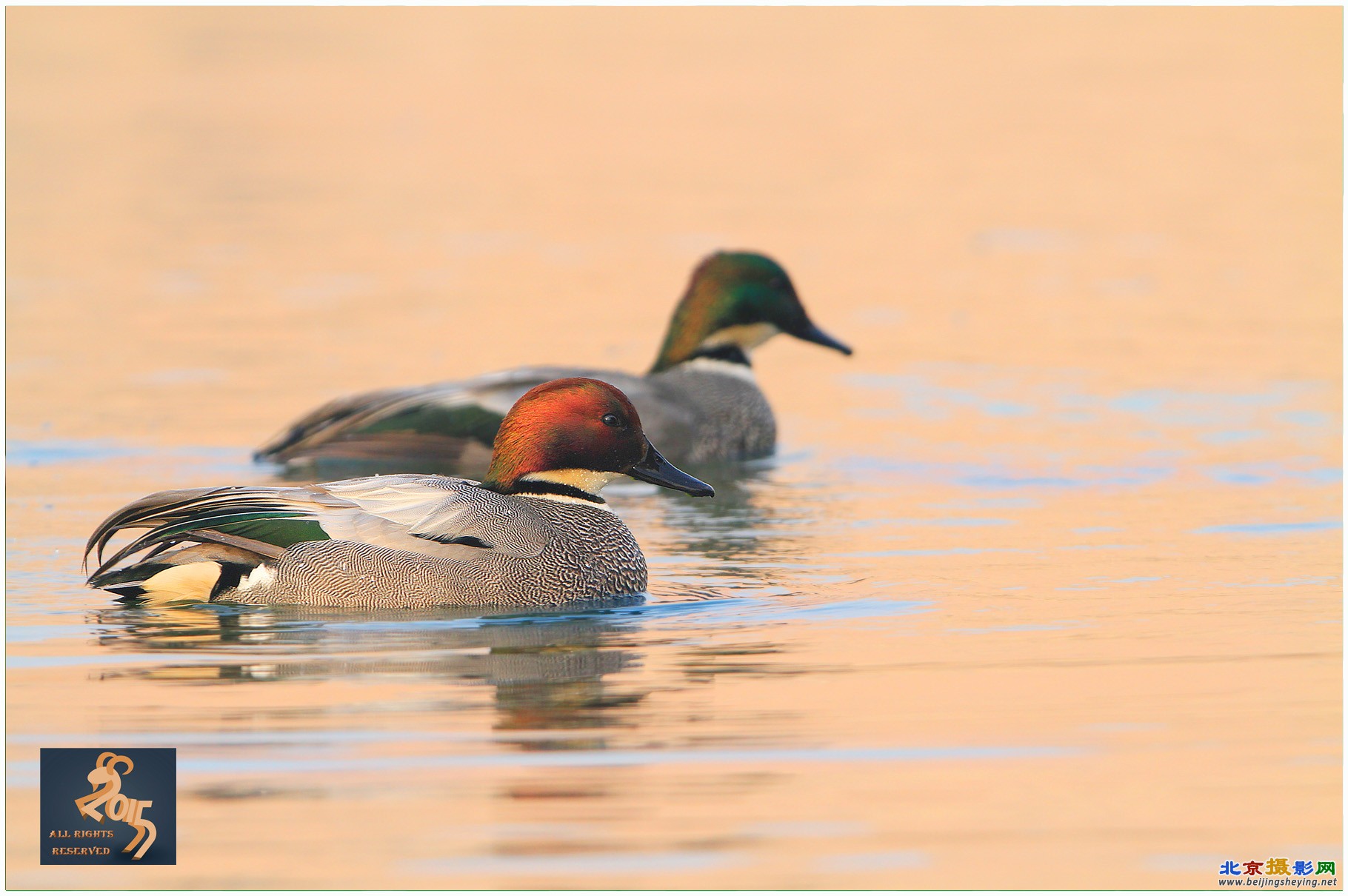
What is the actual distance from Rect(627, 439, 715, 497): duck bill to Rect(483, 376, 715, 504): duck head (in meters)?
0.02

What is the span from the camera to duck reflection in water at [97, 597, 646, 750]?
761 cm

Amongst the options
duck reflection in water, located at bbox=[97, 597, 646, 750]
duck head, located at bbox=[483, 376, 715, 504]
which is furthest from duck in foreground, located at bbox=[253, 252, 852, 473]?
duck reflection in water, located at bbox=[97, 597, 646, 750]

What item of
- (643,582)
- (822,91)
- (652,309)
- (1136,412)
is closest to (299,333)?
(652,309)

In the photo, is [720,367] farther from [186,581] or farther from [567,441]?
[186,581]

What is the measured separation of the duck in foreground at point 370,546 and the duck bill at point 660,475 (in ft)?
1.30

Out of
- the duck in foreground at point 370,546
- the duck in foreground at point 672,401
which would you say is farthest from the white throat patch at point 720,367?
the duck in foreground at point 370,546

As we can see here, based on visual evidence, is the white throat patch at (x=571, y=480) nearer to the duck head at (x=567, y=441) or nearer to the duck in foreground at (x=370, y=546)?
the duck head at (x=567, y=441)

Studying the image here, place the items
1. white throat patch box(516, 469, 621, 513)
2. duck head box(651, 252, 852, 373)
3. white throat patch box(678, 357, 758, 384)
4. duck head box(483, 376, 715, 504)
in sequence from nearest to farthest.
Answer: duck head box(483, 376, 715, 504) → white throat patch box(516, 469, 621, 513) → white throat patch box(678, 357, 758, 384) → duck head box(651, 252, 852, 373)

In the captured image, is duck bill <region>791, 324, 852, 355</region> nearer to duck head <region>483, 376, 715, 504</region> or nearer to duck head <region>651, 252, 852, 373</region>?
duck head <region>651, 252, 852, 373</region>

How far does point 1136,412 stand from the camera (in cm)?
1452

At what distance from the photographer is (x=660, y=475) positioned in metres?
9.59

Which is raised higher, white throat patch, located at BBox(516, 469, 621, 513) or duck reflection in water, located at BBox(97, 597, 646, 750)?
white throat patch, located at BBox(516, 469, 621, 513)

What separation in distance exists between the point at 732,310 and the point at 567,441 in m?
5.40

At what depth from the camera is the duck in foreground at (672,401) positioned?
42.7 feet
